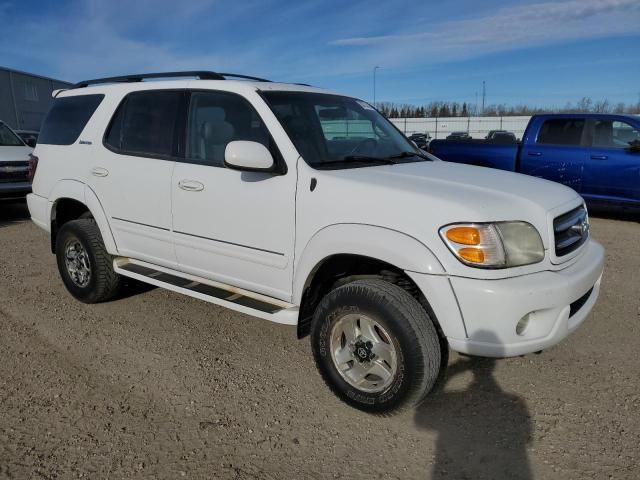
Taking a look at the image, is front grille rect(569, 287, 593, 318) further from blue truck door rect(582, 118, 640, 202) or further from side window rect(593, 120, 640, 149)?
side window rect(593, 120, 640, 149)

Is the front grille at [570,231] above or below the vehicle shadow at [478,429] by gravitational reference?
above

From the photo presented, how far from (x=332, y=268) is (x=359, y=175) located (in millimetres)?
605

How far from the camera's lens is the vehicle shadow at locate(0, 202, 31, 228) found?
9.48 metres

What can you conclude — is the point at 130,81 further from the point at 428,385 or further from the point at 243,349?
the point at 428,385

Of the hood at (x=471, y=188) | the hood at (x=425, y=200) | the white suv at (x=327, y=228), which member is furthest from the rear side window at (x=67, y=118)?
the hood at (x=471, y=188)

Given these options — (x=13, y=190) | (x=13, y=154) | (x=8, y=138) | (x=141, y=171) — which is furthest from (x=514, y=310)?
(x=8, y=138)

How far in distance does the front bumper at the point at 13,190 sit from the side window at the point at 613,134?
1014 cm

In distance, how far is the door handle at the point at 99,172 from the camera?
426 cm

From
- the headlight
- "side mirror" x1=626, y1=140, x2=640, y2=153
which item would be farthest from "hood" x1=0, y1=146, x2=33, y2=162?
"side mirror" x1=626, y1=140, x2=640, y2=153

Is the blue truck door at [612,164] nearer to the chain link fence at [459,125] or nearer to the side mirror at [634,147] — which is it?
the side mirror at [634,147]

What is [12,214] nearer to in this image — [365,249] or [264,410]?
[264,410]

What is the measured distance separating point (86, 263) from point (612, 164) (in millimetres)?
7958

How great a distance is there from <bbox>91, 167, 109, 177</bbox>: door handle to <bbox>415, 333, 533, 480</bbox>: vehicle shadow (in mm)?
3104

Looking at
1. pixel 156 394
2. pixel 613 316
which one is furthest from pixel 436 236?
pixel 613 316
